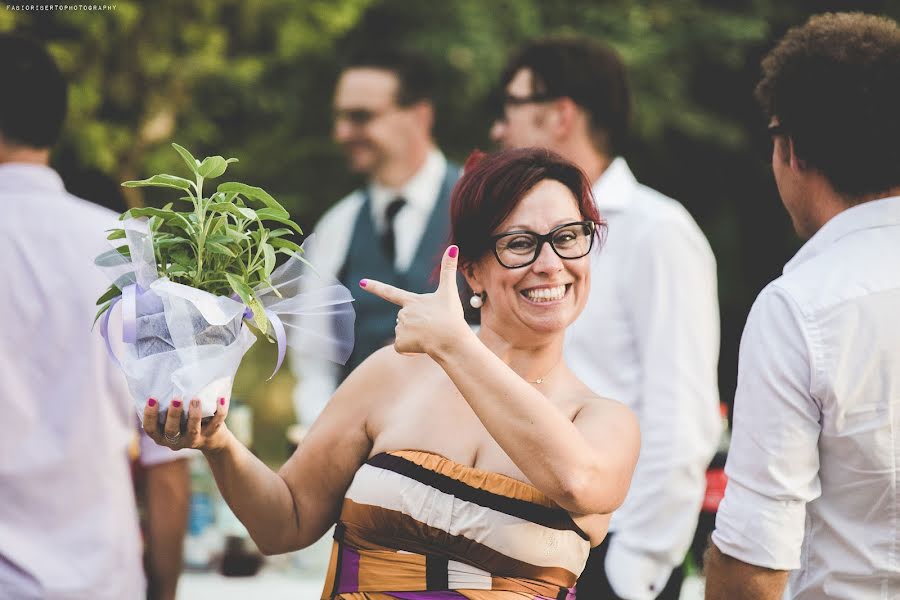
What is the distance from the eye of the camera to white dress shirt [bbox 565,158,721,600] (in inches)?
119

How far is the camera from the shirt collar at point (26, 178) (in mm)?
2709

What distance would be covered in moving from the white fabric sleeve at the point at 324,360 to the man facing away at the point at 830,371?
2433 mm

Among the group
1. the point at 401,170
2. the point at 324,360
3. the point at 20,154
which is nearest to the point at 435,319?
the point at 20,154

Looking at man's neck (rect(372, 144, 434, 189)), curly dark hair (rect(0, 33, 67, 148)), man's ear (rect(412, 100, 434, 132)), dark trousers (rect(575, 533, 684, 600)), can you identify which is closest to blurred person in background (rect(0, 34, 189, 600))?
curly dark hair (rect(0, 33, 67, 148))

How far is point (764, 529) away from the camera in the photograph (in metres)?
2.05

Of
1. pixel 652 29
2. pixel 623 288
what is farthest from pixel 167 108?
pixel 623 288

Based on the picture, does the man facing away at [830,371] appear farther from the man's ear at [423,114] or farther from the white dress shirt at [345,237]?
the man's ear at [423,114]

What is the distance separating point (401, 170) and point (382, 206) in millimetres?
280

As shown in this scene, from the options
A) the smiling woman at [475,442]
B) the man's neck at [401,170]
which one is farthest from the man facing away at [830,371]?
the man's neck at [401,170]

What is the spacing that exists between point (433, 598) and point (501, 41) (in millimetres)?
7895

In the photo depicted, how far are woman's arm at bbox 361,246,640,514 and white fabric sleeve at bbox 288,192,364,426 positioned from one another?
2280mm

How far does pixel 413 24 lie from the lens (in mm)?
9844

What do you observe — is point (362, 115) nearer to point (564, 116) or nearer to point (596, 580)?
point (564, 116)

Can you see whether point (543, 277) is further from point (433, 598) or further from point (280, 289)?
point (433, 598)
